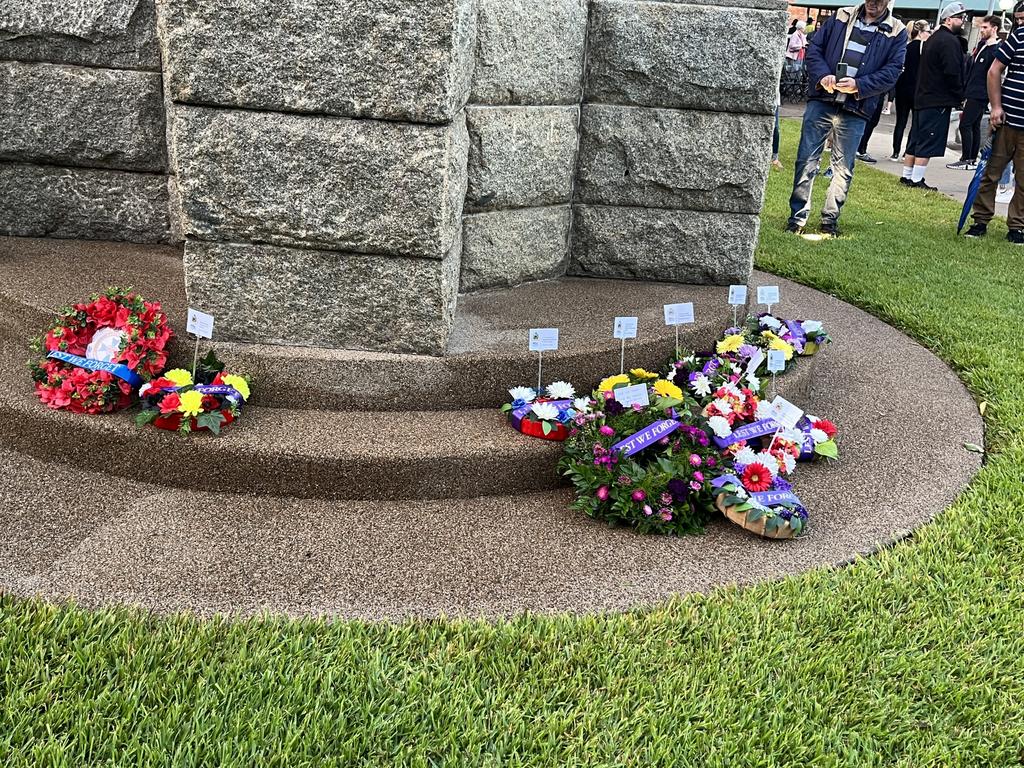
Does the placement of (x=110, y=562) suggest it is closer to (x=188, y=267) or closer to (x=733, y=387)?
(x=188, y=267)

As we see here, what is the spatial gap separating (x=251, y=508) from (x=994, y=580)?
7.83 ft

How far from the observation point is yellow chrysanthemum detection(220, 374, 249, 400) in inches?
123

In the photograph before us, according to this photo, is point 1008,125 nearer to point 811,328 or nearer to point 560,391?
point 811,328

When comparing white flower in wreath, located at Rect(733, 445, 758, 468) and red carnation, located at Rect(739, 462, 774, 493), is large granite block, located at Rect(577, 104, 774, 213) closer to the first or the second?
white flower in wreath, located at Rect(733, 445, 758, 468)

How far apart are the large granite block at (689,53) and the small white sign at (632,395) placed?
5.60ft

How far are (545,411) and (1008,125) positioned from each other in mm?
6520

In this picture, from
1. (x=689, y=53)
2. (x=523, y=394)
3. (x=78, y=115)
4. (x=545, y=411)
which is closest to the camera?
(x=545, y=411)

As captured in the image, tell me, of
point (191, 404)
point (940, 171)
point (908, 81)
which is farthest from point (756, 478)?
point (940, 171)

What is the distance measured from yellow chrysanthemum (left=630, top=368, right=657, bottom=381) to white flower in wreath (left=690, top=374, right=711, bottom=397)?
164 mm

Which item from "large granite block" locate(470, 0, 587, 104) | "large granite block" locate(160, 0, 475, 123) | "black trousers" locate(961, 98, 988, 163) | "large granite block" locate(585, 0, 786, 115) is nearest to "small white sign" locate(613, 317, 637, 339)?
"large granite block" locate(160, 0, 475, 123)

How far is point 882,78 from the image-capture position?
698 centimetres

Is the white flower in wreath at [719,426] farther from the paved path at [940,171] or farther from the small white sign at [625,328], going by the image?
the paved path at [940,171]

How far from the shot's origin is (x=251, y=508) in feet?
9.64

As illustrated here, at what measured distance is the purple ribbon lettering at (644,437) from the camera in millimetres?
3069
